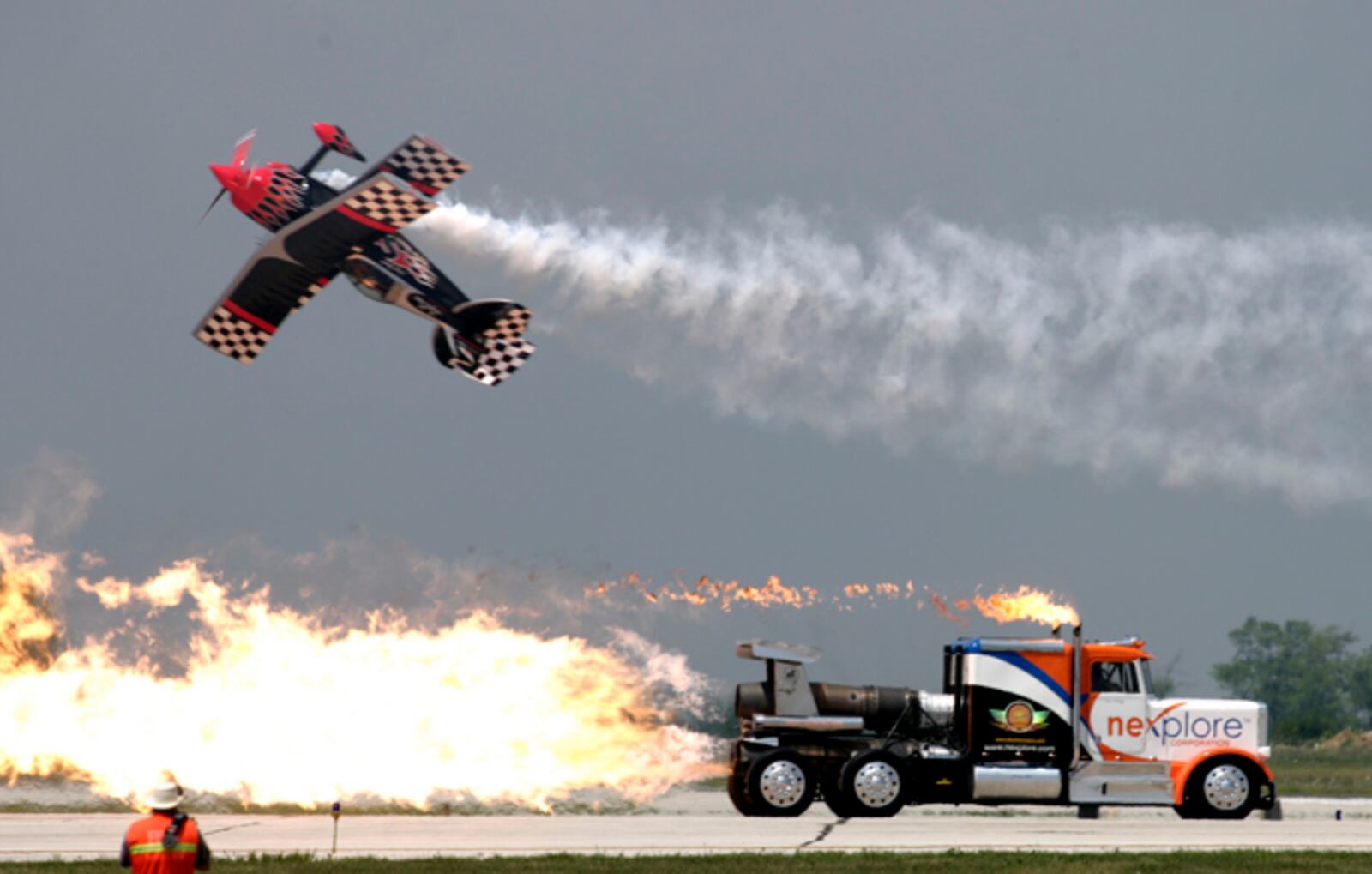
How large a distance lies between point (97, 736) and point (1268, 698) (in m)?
124

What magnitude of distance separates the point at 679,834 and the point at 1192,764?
8691mm

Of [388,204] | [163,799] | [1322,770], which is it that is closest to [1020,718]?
[163,799]

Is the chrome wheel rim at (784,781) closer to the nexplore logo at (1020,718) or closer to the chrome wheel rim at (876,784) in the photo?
the chrome wheel rim at (876,784)

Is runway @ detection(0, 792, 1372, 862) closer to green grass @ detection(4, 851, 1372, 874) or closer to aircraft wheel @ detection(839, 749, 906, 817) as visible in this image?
aircraft wheel @ detection(839, 749, 906, 817)

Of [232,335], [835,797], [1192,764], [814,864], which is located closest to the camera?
[814,864]

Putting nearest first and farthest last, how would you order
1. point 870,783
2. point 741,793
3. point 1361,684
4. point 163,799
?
point 163,799, point 870,783, point 741,793, point 1361,684

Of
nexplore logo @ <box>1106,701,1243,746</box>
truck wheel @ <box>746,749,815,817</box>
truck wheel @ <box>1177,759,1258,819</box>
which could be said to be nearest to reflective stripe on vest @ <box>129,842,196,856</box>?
truck wheel @ <box>746,749,815,817</box>

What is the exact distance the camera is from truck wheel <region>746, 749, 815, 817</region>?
27.8m

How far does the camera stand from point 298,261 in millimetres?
41469

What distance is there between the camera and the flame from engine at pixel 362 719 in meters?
31.0

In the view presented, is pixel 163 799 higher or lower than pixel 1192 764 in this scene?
lower

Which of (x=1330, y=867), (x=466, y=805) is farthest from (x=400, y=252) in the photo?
(x=1330, y=867)

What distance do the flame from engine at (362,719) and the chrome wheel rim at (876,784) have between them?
11.8ft

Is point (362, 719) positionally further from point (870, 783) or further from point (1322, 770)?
point (1322, 770)
